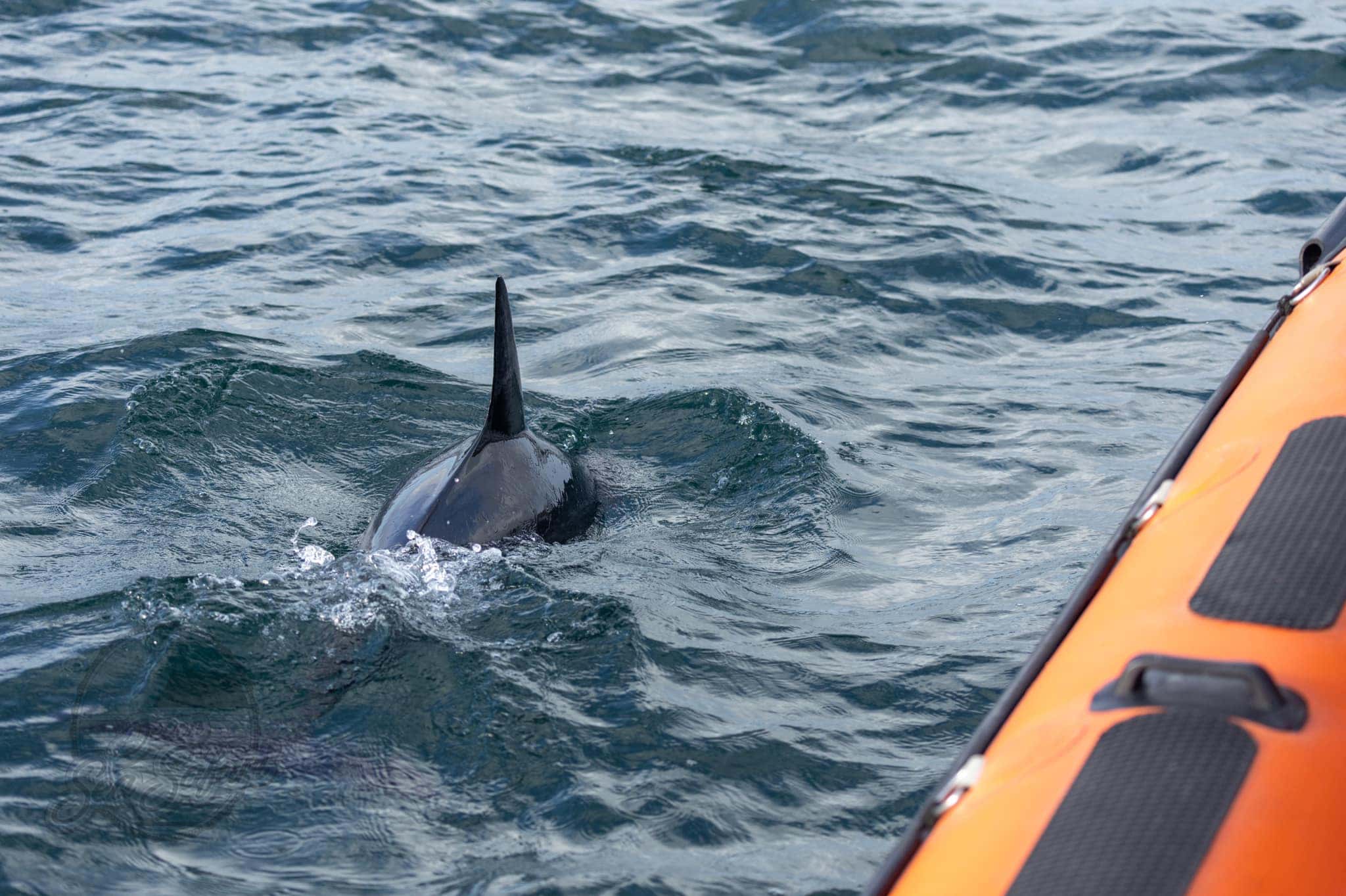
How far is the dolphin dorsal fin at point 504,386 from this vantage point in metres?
5.23

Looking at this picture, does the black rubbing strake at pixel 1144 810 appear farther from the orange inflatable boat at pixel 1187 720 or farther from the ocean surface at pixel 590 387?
the ocean surface at pixel 590 387

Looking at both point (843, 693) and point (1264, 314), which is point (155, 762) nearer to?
point (843, 693)

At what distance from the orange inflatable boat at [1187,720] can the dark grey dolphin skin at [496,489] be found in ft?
7.74

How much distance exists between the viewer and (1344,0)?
49.2 ft

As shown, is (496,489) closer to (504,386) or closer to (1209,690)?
(504,386)

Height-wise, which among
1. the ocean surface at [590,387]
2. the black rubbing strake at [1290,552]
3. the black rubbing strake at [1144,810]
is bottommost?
the ocean surface at [590,387]

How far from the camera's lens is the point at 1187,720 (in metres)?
2.88

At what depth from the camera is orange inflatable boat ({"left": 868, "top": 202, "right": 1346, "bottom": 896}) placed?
261cm

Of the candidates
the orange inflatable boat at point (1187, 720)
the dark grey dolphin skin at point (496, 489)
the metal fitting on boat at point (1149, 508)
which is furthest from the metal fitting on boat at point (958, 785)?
the dark grey dolphin skin at point (496, 489)

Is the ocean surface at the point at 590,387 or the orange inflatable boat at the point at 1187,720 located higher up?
the orange inflatable boat at the point at 1187,720

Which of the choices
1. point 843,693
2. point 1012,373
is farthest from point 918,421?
point 843,693

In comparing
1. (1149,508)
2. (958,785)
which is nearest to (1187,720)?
(958,785)

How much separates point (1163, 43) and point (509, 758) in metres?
12.0

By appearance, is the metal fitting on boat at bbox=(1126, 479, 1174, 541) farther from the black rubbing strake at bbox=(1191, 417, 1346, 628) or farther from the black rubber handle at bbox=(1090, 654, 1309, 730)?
the black rubber handle at bbox=(1090, 654, 1309, 730)
